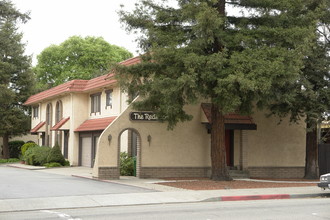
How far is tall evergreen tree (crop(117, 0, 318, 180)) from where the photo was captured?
19.9 metres

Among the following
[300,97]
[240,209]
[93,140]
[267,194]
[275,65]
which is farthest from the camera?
[93,140]

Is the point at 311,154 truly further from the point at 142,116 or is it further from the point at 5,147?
the point at 5,147

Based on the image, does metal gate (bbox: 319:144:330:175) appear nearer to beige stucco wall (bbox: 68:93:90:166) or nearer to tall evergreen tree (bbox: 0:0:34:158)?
beige stucco wall (bbox: 68:93:90:166)

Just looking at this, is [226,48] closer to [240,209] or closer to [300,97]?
[300,97]

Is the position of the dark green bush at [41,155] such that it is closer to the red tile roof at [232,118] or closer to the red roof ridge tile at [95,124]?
the red roof ridge tile at [95,124]

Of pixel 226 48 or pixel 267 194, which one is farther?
pixel 226 48

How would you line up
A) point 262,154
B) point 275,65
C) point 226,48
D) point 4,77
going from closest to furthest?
point 275,65
point 226,48
point 262,154
point 4,77

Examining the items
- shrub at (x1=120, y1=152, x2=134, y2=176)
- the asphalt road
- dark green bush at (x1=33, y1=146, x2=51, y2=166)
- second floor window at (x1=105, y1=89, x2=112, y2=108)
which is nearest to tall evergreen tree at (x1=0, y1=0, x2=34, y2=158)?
dark green bush at (x1=33, y1=146, x2=51, y2=166)

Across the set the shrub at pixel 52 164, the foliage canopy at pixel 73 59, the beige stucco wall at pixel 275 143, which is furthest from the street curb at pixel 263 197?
the foliage canopy at pixel 73 59

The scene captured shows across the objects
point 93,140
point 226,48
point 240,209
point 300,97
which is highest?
point 226,48

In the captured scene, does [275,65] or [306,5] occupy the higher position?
[306,5]

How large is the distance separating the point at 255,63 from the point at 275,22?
3135 millimetres

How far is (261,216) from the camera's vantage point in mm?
12703

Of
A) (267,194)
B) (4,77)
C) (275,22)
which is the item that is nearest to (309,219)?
(267,194)
